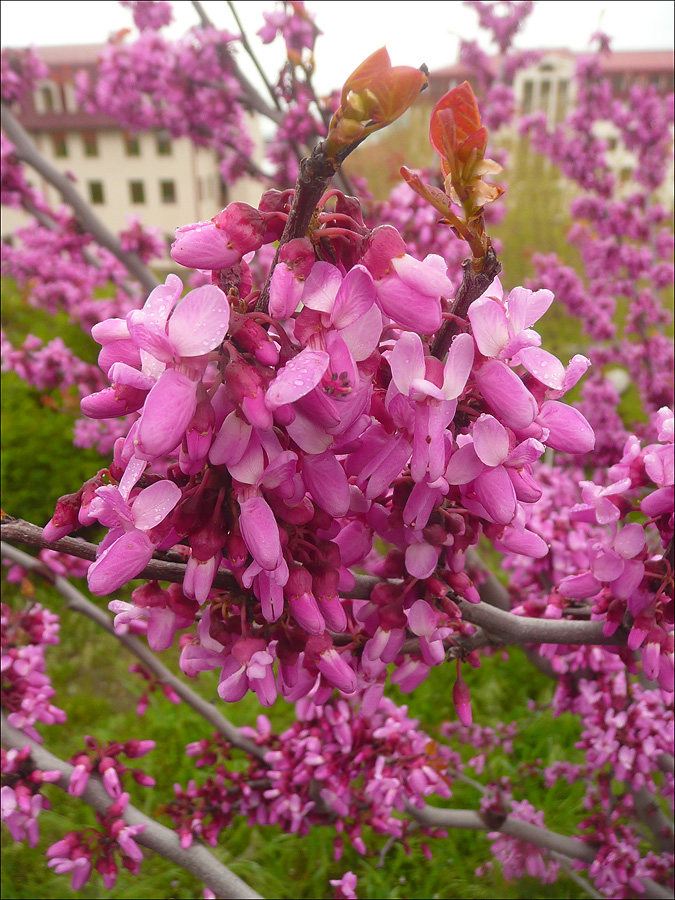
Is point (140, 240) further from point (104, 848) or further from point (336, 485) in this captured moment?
point (336, 485)

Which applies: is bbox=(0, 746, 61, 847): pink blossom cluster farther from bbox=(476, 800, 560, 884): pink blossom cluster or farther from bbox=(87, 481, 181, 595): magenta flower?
bbox=(476, 800, 560, 884): pink blossom cluster

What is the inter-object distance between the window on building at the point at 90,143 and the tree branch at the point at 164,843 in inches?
1198

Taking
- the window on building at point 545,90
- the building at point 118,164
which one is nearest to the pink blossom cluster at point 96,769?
the window on building at point 545,90

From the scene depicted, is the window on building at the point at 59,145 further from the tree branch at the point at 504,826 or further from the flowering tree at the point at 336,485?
the tree branch at the point at 504,826

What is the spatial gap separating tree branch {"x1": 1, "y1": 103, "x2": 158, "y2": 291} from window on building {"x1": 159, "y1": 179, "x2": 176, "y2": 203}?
25236mm

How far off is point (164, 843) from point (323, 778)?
56 centimetres

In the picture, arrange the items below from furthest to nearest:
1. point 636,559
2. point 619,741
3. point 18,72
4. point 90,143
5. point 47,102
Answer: point 47,102
point 90,143
point 18,72
point 619,741
point 636,559

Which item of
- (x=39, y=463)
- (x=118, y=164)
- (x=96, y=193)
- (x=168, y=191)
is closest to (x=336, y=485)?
(x=39, y=463)

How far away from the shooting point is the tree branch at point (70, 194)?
3.65 m

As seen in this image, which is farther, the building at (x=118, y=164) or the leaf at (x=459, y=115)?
the building at (x=118, y=164)

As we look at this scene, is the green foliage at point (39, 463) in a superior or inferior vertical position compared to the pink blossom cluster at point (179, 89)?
inferior

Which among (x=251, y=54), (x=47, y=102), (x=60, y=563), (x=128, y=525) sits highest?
(x=47, y=102)

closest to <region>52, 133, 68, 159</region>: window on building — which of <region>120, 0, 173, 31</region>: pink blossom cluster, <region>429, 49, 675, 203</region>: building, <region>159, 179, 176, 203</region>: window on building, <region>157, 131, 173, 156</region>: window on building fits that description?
<region>157, 131, 173, 156</region>: window on building

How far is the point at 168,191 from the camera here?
2680 centimetres
